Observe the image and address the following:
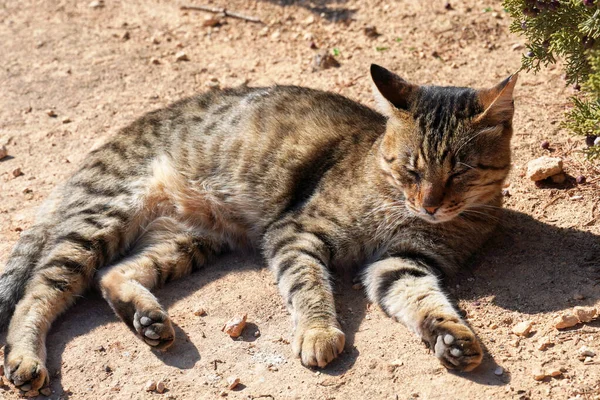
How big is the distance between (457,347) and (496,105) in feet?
4.62

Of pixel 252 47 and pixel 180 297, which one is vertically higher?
pixel 252 47

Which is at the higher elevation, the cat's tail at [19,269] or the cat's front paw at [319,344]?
the cat's front paw at [319,344]

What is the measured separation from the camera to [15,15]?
7.85m

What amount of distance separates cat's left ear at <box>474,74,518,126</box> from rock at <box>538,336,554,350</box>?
1.26 m

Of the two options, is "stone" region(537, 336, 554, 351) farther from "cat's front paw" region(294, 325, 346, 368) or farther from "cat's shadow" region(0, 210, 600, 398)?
"cat's front paw" region(294, 325, 346, 368)

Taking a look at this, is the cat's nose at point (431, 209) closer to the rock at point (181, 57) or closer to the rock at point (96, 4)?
the rock at point (181, 57)

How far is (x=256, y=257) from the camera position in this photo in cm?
489

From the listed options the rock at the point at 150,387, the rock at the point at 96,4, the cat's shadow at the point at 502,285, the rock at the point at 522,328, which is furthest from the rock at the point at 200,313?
the rock at the point at 96,4

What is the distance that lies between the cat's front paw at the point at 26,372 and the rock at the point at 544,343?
268 centimetres

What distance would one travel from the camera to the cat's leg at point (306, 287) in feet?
12.4

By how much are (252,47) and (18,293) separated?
366cm

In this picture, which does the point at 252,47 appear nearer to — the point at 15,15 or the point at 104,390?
the point at 15,15

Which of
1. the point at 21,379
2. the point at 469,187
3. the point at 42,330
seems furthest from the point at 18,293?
the point at 469,187

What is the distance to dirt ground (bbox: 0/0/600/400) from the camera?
146 inches
